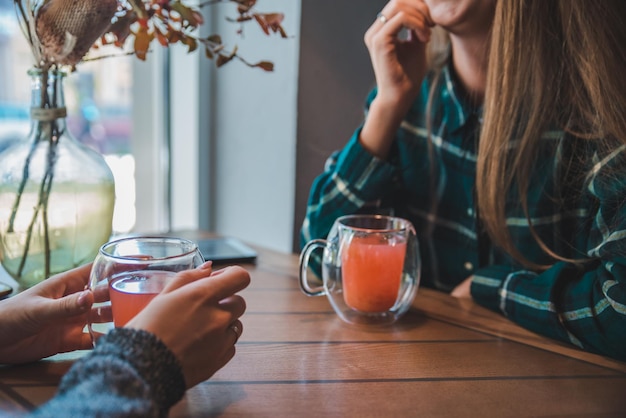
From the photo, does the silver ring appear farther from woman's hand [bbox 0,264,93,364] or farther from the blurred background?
the blurred background

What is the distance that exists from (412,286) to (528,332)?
189 millimetres

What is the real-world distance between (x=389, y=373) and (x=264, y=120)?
105 centimetres

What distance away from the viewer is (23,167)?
0.99m

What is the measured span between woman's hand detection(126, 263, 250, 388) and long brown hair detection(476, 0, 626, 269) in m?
0.63

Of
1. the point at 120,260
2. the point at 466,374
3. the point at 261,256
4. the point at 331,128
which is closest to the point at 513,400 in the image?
the point at 466,374

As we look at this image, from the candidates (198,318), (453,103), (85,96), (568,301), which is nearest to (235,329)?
(198,318)

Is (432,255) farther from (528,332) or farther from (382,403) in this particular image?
(382,403)

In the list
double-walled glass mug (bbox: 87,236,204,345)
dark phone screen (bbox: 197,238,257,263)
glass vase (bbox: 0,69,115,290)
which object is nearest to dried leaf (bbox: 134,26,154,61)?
glass vase (bbox: 0,69,115,290)

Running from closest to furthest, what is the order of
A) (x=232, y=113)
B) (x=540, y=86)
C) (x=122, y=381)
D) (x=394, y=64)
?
(x=122, y=381) → (x=540, y=86) → (x=394, y=64) → (x=232, y=113)

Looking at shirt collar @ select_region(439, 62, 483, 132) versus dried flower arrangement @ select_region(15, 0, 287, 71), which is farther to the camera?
shirt collar @ select_region(439, 62, 483, 132)

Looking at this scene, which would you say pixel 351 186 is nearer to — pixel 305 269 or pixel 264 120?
pixel 305 269

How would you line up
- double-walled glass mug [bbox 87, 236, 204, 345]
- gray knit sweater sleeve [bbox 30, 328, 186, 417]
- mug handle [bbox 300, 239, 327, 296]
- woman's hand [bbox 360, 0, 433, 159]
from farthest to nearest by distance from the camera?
1. woman's hand [bbox 360, 0, 433, 159]
2. mug handle [bbox 300, 239, 327, 296]
3. double-walled glass mug [bbox 87, 236, 204, 345]
4. gray knit sweater sleeve [bbox 30, 328, 186, 417]

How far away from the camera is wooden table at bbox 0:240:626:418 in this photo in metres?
0.73

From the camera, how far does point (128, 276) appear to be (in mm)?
742
